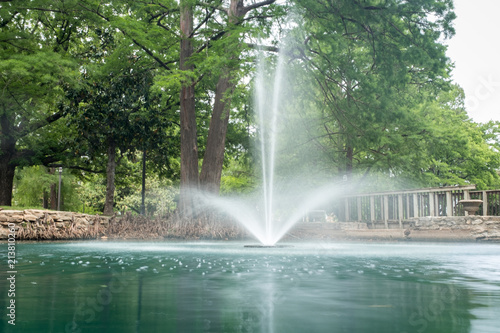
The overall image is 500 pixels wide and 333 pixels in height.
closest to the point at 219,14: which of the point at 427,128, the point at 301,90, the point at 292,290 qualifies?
the point at 301,90

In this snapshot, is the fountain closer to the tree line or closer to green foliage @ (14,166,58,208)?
the tree line

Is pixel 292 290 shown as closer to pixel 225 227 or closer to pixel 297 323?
pixel 297 323

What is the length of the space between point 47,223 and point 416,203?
15.4m

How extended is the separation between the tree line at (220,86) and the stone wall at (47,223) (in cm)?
395

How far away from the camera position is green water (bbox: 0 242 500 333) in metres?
3.24

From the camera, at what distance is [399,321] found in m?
3.36

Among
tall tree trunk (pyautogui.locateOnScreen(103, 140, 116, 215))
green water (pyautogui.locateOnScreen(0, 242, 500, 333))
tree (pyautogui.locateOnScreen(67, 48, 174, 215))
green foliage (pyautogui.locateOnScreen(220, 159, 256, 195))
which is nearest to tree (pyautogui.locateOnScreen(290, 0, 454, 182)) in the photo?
green water (pyautogui.locateOnScreen(0, 242, 500, 333))

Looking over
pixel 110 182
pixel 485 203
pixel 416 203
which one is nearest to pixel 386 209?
pixel 416 203

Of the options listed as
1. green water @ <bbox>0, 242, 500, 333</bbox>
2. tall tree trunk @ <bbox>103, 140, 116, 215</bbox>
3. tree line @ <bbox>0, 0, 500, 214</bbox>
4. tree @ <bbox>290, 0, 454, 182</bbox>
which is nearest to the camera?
green water @ <bbox>0, 242, 500, 333</bbox>

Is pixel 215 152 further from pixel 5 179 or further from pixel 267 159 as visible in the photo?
pixel 5 179

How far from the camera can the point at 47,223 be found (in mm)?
17469

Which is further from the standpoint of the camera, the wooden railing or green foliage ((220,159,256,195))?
green foliage ((220,159,256,195))

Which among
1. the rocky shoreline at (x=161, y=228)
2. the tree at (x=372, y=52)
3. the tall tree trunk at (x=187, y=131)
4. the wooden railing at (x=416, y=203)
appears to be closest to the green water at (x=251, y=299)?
the tree at (x=372, y=52)

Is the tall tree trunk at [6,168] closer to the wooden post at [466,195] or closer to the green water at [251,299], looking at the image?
the green water at [251,299]
